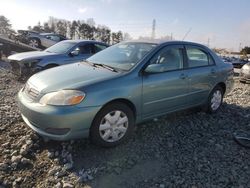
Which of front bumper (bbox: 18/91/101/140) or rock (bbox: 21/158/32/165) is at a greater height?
front bumper (bbox: 18/91/101/140)

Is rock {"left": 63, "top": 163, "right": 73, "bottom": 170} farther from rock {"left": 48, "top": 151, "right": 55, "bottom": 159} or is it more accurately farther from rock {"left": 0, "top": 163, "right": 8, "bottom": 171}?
rock {"left": 0, "top": 163, "right": 8, "bottom": 171}

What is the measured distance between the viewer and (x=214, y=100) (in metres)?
5.57

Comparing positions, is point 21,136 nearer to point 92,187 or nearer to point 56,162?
point 56,162

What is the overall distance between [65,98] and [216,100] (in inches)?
142

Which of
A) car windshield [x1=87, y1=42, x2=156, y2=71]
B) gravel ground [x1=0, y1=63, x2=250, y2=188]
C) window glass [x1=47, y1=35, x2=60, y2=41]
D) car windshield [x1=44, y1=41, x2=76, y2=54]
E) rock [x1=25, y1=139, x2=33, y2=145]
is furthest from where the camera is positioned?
window glass [x1=47, y1=35, x2=60, y2=41]

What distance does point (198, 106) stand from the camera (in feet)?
17.5

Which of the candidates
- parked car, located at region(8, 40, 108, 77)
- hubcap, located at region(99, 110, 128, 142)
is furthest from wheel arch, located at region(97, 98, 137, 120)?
parked car, located at region(8, 40, 108, 77)

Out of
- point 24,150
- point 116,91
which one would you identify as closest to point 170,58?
point 116,91

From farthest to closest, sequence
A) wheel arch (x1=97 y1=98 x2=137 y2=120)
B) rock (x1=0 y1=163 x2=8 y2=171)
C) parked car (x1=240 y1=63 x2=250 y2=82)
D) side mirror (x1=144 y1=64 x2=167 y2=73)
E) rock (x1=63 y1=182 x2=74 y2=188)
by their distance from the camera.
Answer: parked car (x1=240 y1=63 x2=250 y2=82) < side mirror (x1=144 y1=64 x2=167 y2=73) < wheel arch (x1=97 y1=98 x2=137 y2=120) < rock (x1=0 y1=163 x2=8 y2=171) < rock (x1=63 y1=182 x2=74 y2=188)

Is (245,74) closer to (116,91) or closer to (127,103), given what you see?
(127,103)

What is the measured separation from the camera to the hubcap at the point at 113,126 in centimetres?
356

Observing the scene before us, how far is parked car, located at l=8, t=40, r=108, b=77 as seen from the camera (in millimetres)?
7742

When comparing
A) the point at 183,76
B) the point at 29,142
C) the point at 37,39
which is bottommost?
the point at 29,142

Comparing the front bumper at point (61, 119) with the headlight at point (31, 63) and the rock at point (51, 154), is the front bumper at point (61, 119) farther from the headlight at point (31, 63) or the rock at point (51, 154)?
the headlight at point (31, 63)
